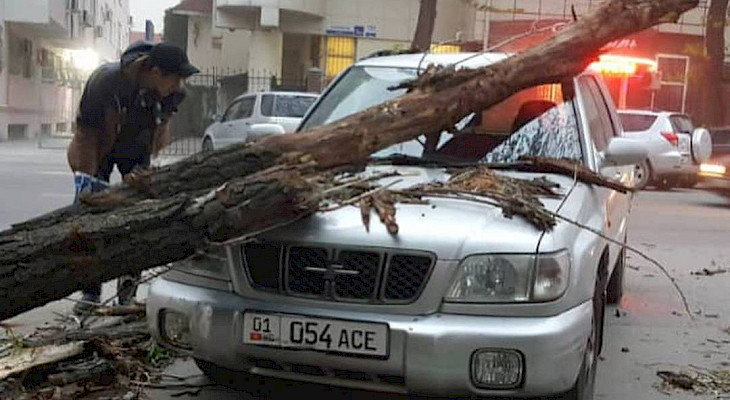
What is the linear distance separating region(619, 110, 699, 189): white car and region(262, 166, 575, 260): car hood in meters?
15.2

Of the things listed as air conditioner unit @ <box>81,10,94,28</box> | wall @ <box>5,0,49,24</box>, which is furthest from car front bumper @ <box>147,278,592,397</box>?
air conditioner unit @ <box>81,10,94,28</box>

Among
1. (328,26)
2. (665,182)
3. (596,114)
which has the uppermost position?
(328,26)

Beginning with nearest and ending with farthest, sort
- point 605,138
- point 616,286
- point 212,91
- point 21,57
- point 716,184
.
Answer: point 605,138
point 616,286
point 716,184
point 21,57
point 212,91

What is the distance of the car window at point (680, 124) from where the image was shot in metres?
19.2

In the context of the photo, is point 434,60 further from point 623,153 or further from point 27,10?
point 27,10

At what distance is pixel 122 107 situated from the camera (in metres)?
5.81

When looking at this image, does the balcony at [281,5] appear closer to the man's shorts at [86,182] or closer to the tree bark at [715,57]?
the tree bark at [715,57]

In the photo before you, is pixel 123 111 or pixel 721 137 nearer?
pixel 123 111

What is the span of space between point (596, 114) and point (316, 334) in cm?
293

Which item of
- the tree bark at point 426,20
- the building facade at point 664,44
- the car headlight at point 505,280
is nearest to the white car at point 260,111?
the tree bark at point 426,20

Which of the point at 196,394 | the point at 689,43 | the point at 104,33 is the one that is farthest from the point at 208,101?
the point at 196,394

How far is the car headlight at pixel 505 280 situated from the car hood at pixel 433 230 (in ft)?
0.15

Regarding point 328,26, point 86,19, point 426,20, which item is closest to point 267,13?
point 328,26

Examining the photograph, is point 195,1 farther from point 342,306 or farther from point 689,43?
point 342,306
